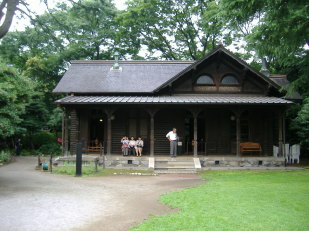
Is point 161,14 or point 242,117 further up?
point 161,14

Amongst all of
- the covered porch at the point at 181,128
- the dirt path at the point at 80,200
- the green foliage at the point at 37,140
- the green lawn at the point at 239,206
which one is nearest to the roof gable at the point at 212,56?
the covered porch at the point at 181,128

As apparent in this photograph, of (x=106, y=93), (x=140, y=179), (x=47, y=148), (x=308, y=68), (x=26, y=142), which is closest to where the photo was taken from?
(x=308, y=68)

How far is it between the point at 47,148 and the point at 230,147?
1661 cm

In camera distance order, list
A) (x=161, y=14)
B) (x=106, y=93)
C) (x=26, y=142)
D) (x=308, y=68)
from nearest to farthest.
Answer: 1. (x=308, y=68)
2. (x=106, y=93)
3. (x=26, y=142)
4. (x=161, y=14)

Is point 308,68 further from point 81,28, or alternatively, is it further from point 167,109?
point 81,28

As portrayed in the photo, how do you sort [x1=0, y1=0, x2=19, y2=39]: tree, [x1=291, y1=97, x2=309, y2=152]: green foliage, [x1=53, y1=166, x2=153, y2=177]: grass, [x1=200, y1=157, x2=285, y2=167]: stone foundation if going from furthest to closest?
[x1=291, y1=97, x2=309, y2=152]: green foliage, [x1=200, y1=157, x2=285, y2=167]: stone foundation, [x1=53, y1=166, x2=153, y2=177]: grass, [x1=0, y1=0, x2=19, y2=39]: tree

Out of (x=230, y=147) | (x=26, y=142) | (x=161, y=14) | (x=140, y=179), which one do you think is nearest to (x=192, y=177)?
(x=140, y=179)

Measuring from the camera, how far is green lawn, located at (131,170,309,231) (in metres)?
7.81

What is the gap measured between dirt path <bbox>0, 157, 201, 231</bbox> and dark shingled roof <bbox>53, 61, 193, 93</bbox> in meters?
7.79

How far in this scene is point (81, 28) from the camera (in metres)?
38.6

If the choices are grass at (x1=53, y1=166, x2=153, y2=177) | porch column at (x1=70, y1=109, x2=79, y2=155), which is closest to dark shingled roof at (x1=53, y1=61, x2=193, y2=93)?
porch column at (x1=70, y1=109, x2=79, y2=155)

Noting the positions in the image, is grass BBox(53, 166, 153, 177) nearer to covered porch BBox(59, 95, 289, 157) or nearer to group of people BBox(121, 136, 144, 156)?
group of people BBox(121, 136, 144, 156)

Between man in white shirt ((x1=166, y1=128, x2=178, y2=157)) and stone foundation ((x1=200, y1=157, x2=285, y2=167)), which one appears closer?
man in white shirt ((x1=166, y1=128, x2=178, y2=157))

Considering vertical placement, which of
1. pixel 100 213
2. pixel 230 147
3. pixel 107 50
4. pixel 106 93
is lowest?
pixel 100 213
